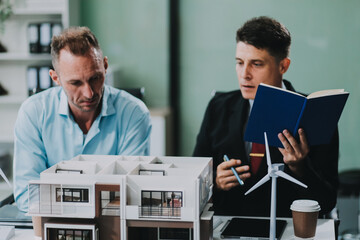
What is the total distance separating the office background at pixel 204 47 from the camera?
4754 mm

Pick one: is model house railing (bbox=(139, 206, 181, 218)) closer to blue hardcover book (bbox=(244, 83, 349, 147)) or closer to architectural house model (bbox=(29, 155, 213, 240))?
architectural house model (bbox=(29, 155, 213, 240))

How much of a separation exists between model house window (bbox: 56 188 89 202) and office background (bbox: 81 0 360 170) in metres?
3.15

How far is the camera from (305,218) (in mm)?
2045

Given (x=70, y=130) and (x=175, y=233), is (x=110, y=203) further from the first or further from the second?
(x=70, y=130)

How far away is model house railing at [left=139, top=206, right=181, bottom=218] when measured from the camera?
187cm

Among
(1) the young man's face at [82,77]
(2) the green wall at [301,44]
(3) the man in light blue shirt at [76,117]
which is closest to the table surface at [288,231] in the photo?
(3) the man in light blue shirt at [76,117]

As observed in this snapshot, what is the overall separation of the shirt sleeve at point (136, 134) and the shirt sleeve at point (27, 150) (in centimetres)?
37

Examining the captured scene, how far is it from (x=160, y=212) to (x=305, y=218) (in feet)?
1.71

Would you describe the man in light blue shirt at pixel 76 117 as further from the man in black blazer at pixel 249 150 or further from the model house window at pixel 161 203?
the model house window at pixel 161 203

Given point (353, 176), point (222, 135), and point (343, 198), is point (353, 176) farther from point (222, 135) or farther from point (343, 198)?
point (222, 135)

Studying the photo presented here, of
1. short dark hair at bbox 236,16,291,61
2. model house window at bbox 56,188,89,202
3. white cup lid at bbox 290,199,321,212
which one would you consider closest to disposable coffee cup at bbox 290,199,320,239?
white cup lid at bbox 290,199,321,212

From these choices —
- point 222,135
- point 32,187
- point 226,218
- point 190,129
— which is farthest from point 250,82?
point 190,129

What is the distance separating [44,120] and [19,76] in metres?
2.42

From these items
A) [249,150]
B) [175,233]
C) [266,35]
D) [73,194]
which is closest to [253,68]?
[266,35]
